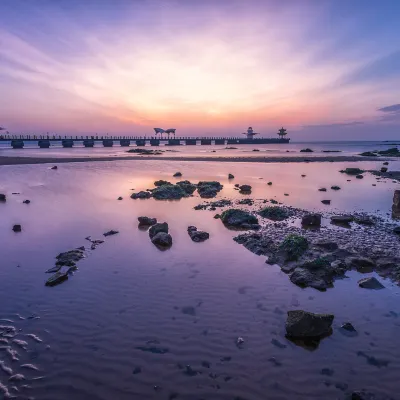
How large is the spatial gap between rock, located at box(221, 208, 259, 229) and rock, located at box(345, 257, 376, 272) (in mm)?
5371

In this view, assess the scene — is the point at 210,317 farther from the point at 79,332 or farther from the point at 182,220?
the point at 182,220

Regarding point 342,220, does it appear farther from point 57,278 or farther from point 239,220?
point 57,278

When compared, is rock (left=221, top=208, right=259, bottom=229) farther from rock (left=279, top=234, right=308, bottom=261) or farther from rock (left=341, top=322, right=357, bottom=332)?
rock (left=341, top=322, right=357, bottom=332)

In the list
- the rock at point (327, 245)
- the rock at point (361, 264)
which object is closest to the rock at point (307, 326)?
the rock at point (361, 264)

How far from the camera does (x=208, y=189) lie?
2594 cm

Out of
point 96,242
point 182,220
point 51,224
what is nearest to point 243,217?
point 182,220

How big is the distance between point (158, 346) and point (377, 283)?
719cm

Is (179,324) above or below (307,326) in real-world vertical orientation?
below

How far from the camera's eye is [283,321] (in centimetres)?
764

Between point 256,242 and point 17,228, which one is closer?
point 256,242

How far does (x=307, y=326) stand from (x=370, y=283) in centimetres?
377

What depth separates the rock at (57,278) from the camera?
9461 millimetres

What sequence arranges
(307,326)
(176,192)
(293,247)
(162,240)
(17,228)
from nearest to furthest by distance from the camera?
(307,326) < (293,247) < (162,240) < (17,228) < (176,192)

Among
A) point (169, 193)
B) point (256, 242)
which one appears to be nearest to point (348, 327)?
point (256, 242)
